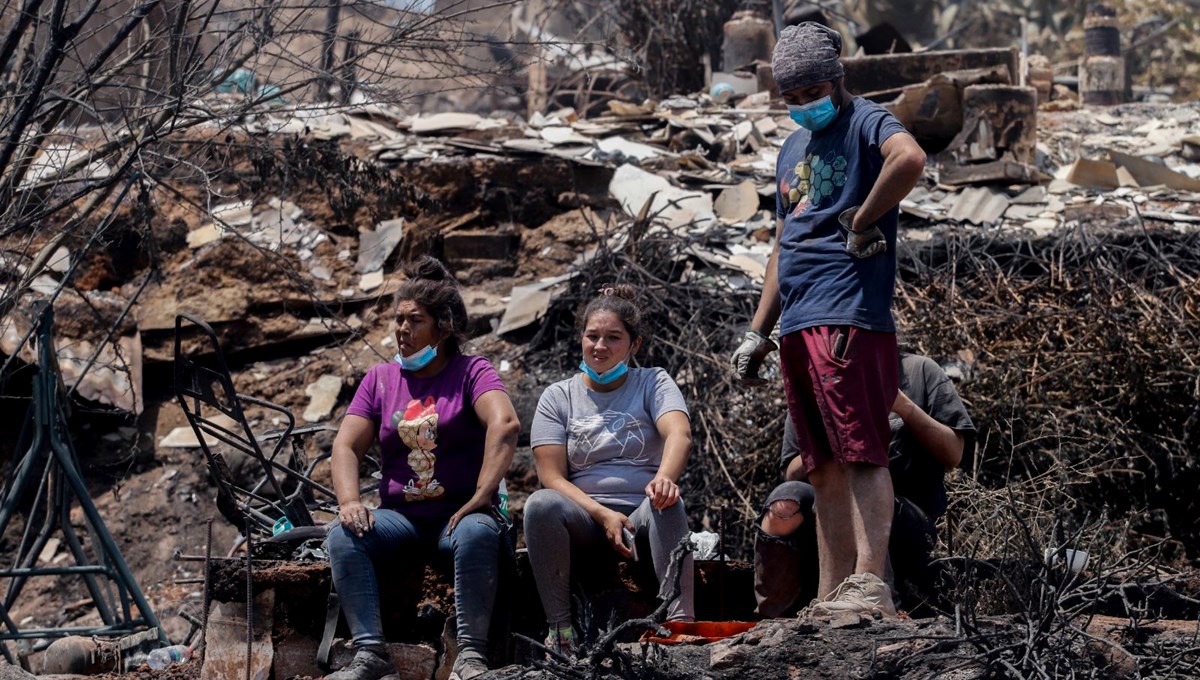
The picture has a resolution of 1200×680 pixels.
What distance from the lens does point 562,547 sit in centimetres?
475

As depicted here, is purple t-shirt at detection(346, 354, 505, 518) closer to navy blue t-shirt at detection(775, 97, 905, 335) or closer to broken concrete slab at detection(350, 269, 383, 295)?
navy blue t-shirt at detection(775, 97, 905, 335)

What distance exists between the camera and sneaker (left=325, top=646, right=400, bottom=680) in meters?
4.57

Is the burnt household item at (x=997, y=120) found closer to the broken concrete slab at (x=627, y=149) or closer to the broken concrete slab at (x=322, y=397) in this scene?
the broken concrete slab at (x=627, y=149)

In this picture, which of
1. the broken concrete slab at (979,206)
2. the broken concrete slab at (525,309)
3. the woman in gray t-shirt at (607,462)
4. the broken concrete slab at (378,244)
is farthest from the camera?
the broken concrete slab at (378,244)

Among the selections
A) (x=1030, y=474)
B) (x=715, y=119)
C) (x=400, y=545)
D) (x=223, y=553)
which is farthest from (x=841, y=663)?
(x=715, y=119)

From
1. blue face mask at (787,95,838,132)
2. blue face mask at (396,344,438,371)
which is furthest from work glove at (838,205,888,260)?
blue face mask at (396,344,438,371)

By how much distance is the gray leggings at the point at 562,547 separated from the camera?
4.73 m

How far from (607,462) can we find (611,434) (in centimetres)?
10

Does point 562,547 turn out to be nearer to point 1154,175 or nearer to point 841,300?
point 841,300

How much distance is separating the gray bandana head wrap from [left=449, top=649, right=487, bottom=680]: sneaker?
81.7 inches

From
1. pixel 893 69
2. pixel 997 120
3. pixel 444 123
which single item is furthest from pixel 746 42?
pixel 444 123

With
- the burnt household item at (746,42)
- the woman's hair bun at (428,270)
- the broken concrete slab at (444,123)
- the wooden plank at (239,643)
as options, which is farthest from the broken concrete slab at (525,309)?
the burnt household item at (746,42)

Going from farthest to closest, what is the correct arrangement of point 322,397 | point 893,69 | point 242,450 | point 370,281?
point 893,69 < point 370,281 < point 322,397 < point 242,450

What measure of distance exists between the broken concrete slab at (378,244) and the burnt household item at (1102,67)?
984 centimetres
